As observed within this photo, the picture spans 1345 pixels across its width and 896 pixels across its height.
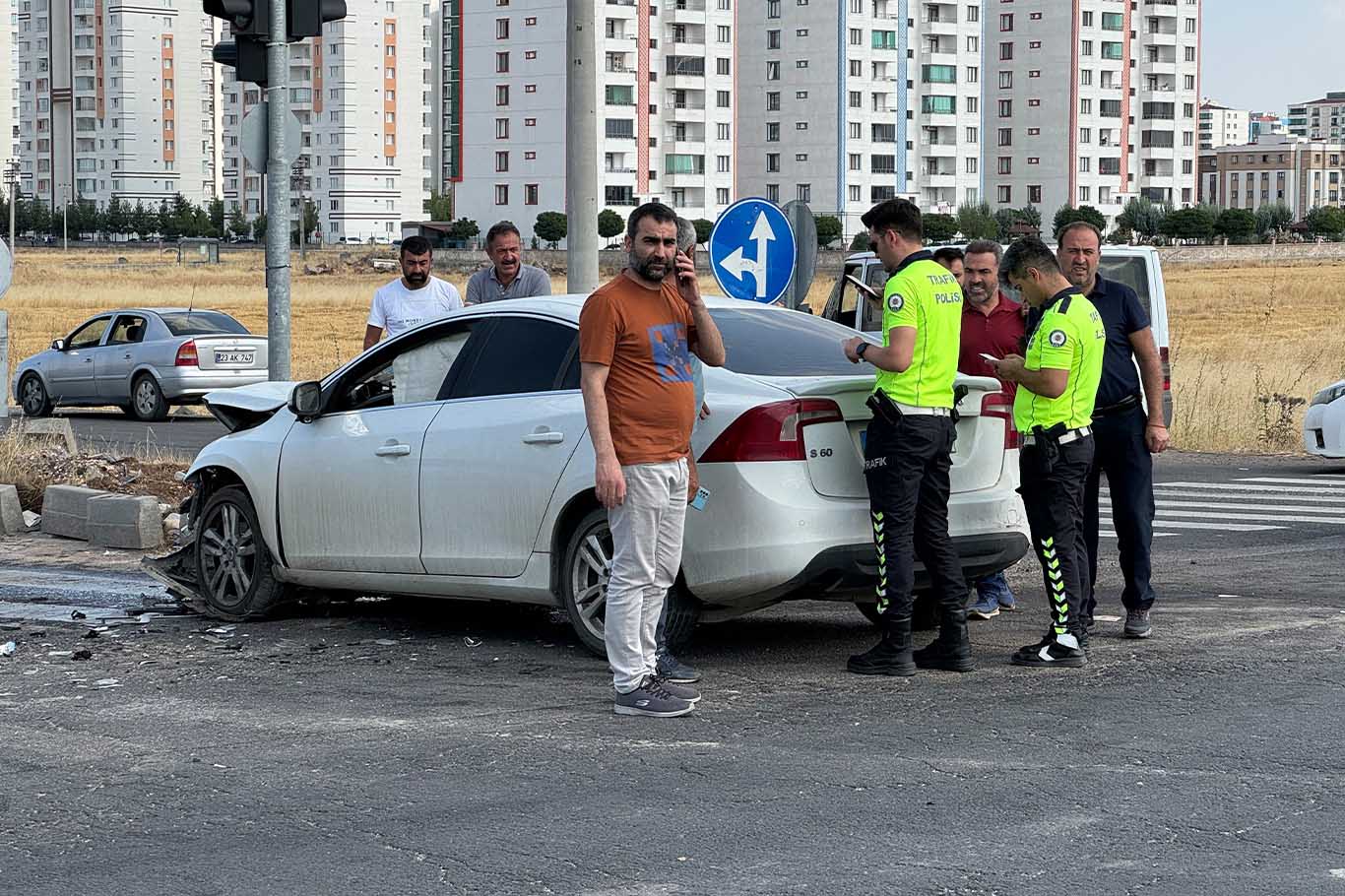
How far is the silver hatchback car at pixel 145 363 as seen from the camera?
26141mm

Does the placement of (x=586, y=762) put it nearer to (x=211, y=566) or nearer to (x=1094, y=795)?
(x=1094, y=795)

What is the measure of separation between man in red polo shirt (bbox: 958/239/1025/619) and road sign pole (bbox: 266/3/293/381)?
4647mm

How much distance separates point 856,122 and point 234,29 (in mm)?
117230

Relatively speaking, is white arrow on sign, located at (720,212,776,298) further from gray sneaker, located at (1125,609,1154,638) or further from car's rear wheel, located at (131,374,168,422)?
car's rear wheel, located at (131,374,168,422)

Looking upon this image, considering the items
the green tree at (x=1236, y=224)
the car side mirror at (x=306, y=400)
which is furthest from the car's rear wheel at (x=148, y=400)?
the green tree at (x=1236, y=224)

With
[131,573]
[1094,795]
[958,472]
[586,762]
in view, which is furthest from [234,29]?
[1094,795]

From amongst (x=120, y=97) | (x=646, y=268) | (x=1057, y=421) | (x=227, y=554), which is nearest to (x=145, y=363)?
(x=227, y=554)

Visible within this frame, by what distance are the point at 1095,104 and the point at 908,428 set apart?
135 m

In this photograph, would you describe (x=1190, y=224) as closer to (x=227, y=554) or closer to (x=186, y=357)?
Result: (x=186, y=357)

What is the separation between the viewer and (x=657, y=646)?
24.6 feet

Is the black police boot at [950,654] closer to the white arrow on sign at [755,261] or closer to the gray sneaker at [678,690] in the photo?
the gray sneaker at [678,690]

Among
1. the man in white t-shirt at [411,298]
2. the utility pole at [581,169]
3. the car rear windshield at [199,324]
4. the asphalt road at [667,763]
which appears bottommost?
the asphalt road at [667,763]

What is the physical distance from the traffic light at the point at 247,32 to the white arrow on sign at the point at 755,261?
13.0 ft

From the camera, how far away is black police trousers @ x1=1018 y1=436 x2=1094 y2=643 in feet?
26.2
